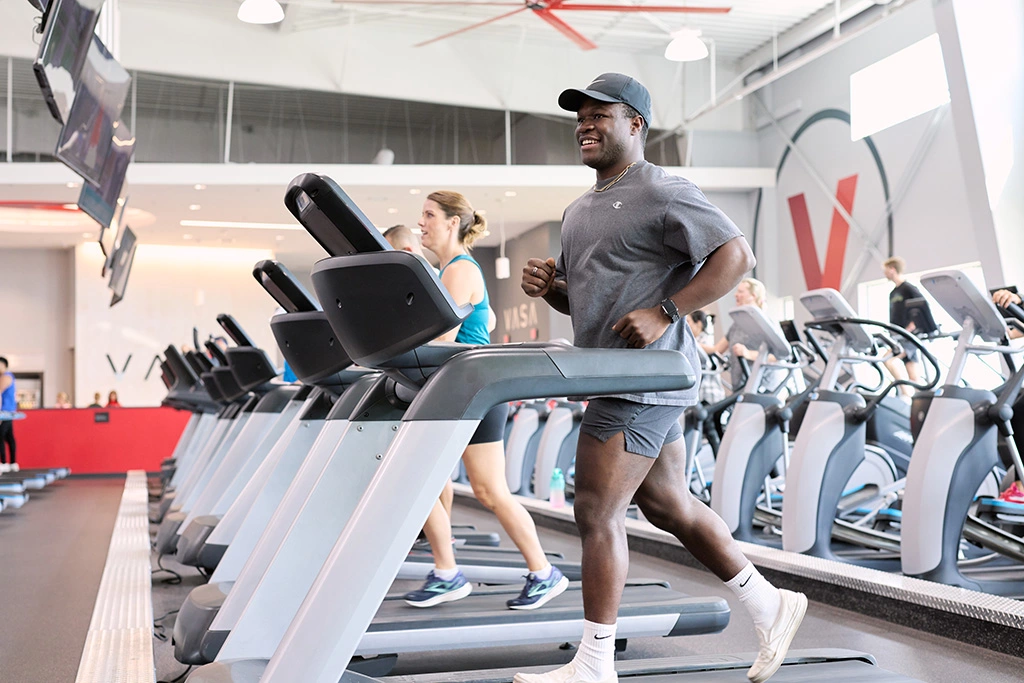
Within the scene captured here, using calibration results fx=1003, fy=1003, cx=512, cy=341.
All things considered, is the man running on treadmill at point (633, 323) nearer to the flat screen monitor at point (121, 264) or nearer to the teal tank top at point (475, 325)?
the teal tank top at point (475, 325)

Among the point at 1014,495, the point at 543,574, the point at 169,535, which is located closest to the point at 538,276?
the point at 543,574

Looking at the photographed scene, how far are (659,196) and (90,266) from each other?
1550 centimetres

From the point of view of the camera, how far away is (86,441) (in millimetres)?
11094

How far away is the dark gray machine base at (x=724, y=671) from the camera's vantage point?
7.07ft

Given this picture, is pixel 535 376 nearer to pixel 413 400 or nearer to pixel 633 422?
pixel 413 400

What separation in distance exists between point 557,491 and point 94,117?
3.29 metres

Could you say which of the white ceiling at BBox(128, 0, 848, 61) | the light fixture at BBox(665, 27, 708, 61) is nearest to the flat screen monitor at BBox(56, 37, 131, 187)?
the light fixture at BBox(665, 27, 708, 61)

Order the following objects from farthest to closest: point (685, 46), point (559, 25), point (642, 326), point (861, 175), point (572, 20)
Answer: point (572, 20) < point (861, 175) < point (685, 46) < point (559, 25) < point (642, 326)

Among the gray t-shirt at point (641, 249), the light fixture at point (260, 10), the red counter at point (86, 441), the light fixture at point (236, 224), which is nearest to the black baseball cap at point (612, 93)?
the gray t-shirt at point (641, 249)

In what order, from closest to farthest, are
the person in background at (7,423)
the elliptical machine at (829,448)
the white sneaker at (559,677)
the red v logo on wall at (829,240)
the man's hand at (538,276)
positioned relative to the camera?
the white sneaker at (559,677) < the man's hand at (538,276) < the elliptical machine at (829,448) < the person in background at (7,423) < the red v logo on wall at (829,240)

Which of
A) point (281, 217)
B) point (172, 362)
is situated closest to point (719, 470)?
point (172, 362)

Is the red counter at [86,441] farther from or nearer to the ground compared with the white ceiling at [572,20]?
nearer to the ground

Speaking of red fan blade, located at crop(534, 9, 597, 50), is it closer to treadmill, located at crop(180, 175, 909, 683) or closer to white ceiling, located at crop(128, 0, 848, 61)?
white ceiling, located at crop(128, 0, 848, 61)

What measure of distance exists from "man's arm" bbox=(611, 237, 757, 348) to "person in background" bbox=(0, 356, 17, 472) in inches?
329
